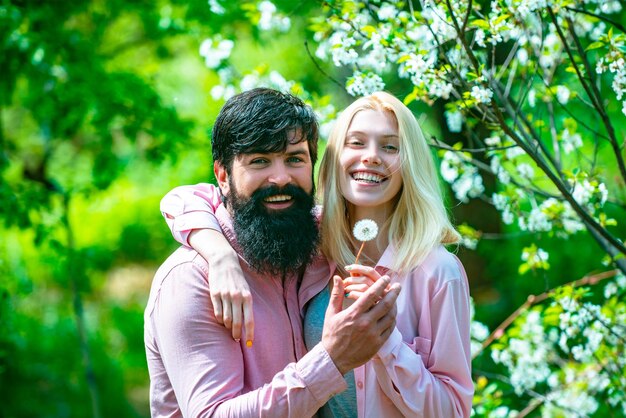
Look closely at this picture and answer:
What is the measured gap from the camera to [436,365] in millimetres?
2617

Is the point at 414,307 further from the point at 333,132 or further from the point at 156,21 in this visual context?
the point at 156,21

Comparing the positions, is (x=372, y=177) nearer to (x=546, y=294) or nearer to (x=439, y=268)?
(x=439, y=268)

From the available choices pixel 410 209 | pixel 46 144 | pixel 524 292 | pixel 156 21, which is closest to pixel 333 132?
pixel 410 209

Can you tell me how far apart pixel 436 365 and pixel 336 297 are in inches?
17.1

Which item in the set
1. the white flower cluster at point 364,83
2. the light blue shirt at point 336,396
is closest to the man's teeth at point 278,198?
the light blue shirt at point 336,396

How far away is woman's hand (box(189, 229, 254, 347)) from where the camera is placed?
99.4 inches

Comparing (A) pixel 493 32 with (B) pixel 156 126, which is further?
(B) pixel 156 126

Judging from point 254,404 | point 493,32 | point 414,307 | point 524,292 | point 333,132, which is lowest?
point 524,292

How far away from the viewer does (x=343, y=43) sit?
134 inches

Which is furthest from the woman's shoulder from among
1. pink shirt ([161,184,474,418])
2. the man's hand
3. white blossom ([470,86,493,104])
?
white blossom ([470,86,493,104])

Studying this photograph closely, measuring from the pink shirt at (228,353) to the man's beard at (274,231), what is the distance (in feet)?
0.21

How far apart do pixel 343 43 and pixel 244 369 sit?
1447 mm

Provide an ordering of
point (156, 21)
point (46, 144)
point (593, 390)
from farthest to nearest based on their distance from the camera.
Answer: point (46, 144), point (156, 21), point (593, 390)

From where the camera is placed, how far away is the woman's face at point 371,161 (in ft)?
9.46
